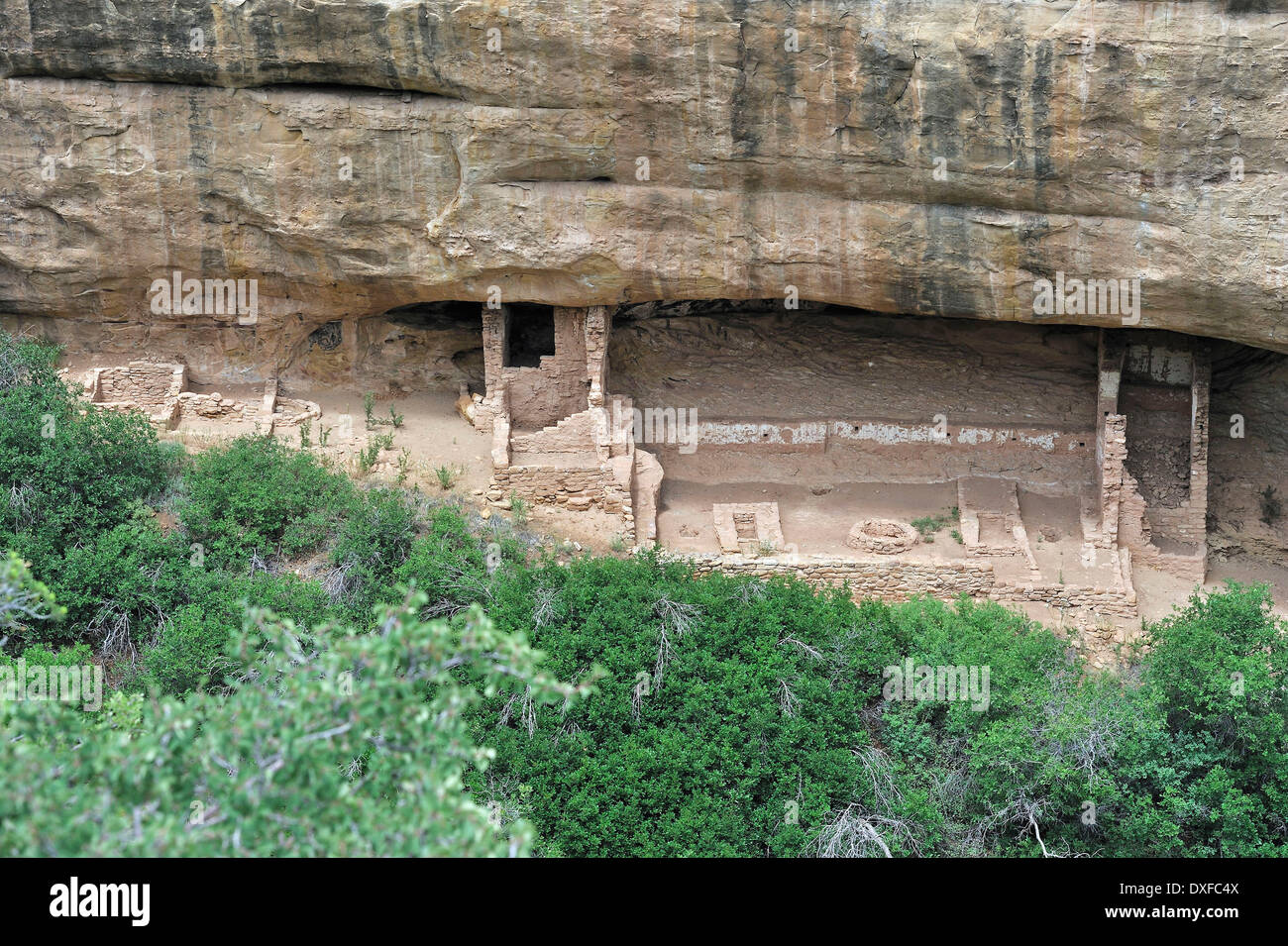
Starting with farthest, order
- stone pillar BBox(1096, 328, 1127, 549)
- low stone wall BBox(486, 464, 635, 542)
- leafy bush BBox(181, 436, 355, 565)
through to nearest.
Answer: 1. stone pillar BBox(1096, 328, 1127, 549)
2. low stone wall BBox(486, 464, 635, 542)
3. leafy bush BBox(181, 436, 355, 565)

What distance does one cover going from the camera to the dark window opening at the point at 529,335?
16.2 meters

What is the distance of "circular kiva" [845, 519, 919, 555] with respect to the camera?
14.4 meters

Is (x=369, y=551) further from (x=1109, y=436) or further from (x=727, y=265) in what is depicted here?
(x=1109, y=436)

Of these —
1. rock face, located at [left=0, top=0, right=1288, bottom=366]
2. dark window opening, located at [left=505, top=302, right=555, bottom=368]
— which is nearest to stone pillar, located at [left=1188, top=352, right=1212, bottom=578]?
rock face, located at [left=0, top=0, right=1288, bottom=366]

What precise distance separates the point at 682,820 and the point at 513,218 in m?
6.20

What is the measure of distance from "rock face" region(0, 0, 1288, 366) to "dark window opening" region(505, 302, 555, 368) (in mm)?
1424

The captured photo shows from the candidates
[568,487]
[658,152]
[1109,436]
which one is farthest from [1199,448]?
[568,487]

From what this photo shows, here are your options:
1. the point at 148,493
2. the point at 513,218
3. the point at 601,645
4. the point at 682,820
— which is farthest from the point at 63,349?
the point at 682,820

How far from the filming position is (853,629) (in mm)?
12469

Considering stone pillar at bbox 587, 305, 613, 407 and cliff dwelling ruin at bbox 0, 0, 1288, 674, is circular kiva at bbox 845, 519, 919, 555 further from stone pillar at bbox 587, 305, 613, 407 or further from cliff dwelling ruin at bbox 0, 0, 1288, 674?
stone pillar at bbox 587, 305, 613, 407

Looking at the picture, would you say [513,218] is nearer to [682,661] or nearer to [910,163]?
[910,163]

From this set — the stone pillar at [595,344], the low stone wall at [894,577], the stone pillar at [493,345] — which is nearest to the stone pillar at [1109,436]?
the low stone wall at [894,577]

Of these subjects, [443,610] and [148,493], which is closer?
[443,610]

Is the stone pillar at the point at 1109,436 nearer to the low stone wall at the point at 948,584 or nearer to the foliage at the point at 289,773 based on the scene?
the low stone wall at the point at 948,584
